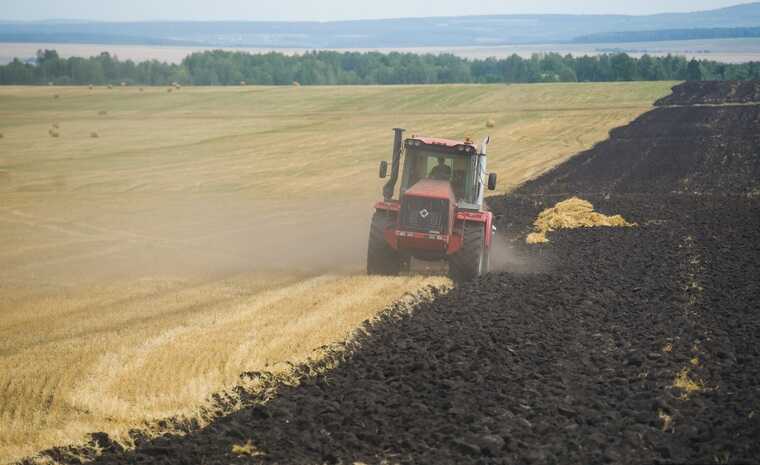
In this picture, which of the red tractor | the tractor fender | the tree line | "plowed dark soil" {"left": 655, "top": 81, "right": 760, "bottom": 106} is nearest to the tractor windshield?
the red tractor

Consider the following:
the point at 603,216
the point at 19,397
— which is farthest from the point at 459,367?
the point at 603,216

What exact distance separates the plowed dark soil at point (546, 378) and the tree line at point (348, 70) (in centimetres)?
9135

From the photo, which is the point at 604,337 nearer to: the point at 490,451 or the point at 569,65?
the point at 490,451

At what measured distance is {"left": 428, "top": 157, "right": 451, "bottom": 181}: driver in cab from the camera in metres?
17.2

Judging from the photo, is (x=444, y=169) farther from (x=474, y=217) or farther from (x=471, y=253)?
(x=471, y=253)

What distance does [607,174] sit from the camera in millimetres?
35688

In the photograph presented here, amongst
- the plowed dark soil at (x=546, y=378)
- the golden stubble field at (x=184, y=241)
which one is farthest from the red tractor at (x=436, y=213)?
the plowed dark soil at (x=546, y=378)

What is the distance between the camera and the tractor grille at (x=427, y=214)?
53.3 feet

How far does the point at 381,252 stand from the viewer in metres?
17.1

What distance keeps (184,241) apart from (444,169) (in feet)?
27.9

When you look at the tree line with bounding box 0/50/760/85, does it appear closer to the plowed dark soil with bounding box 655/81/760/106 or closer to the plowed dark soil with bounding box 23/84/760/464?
the plowed dark soil with bounding box 655/81/760/106

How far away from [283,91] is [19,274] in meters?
62.2

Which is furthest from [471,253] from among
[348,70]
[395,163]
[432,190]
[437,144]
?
[348,70]

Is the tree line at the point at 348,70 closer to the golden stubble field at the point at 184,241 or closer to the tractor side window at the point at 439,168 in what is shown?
the golden stubble field at the point at 184,241
